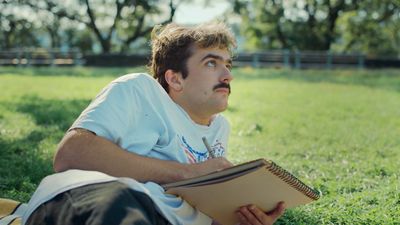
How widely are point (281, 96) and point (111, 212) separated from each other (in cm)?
1061

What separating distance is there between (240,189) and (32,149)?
132 inches

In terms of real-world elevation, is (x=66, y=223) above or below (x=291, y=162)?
above

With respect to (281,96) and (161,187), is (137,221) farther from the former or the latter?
(281,96)

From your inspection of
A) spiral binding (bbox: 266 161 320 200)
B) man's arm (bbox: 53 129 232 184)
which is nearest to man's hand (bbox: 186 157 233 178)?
man's arm (bbox: 53 129 232 184)

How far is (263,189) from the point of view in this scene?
2279 mm

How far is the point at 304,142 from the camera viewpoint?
21.0 feet

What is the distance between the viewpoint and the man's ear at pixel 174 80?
2729mm

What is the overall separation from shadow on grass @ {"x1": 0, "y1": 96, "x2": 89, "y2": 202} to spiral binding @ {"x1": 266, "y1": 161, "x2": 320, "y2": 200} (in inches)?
76.7

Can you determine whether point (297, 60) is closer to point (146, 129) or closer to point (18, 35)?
point (18, 35)

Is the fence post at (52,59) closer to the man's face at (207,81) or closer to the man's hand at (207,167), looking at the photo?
the man's face at (207,81)

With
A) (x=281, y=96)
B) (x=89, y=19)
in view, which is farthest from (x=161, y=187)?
(x=89, y=19)

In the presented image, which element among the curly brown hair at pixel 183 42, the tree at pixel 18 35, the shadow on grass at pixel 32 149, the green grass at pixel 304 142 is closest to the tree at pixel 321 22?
the tree at pixel 18 35

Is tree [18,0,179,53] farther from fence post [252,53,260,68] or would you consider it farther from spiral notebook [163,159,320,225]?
spiral notebook [163,159,320,225]

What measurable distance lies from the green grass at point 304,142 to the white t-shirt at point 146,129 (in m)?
1.14
